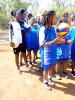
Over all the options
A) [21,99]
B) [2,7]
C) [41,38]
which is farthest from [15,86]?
[2,7]

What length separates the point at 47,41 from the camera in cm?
704

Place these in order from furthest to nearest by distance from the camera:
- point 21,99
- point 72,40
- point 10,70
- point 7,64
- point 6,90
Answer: point 7,64, point 10,70, point 72,40, point 6,90, point 21,99

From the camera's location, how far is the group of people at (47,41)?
7.02 meters

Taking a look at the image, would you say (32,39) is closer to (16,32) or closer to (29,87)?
(16,32)

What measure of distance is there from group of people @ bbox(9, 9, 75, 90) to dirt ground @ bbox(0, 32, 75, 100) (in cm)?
24

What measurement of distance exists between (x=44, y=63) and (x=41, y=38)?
2.09 ft

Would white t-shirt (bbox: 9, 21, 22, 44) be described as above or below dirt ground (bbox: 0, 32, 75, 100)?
above

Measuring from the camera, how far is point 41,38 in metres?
7.02

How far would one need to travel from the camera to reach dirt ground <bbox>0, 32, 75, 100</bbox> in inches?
271

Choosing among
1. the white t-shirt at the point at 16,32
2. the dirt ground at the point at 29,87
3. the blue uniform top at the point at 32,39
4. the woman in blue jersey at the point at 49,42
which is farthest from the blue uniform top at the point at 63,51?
the blue uniform top at the point at 32,39

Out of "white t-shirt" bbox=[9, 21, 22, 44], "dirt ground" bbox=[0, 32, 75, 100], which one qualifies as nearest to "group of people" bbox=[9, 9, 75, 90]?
"white t-shirt" bbox=[9, 21, 22, 44]

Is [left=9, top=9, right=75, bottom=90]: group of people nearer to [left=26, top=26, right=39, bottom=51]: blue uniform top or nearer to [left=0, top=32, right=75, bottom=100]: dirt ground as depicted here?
[left=26, top=26, right=39, bottom=51]: blue uniform top

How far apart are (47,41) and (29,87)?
127 centimetres

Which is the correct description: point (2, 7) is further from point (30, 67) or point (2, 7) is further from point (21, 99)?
Result: point (21, 99)
